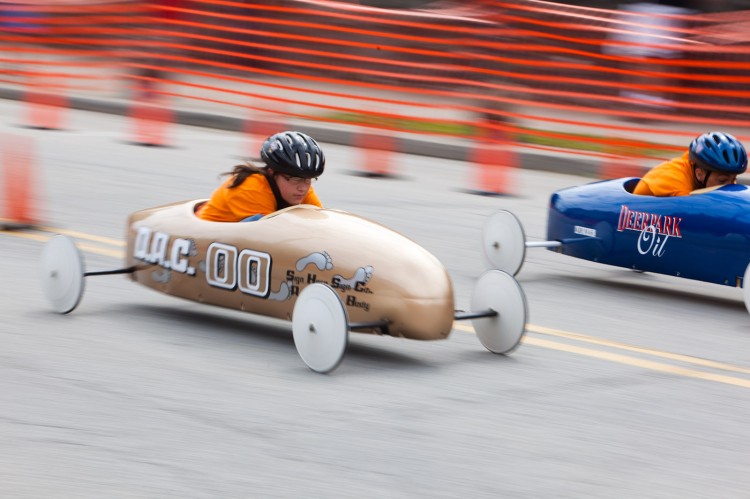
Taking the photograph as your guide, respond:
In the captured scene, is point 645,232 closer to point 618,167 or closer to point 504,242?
point 504,242

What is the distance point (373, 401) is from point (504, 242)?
3879mm

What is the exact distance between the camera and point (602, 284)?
9.57m

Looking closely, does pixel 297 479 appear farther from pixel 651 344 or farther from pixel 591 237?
pixel 591 237

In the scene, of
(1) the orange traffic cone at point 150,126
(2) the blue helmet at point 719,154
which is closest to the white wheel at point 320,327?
(2) the blue helmet at point 719,154

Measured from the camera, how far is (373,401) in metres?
5.70

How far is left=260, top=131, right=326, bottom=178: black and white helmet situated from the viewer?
22.9 feet

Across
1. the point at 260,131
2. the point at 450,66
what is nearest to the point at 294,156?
the point at 260,131

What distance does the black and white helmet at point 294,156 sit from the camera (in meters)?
6.98

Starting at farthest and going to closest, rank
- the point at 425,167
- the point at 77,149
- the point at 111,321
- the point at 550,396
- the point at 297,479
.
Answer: the point at 425,167 < the point at 77,149 < the point at 111,321 < the point at 550,396 < the point at 297,479

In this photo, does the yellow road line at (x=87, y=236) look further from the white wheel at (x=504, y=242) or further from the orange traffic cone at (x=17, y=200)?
the white wheel at (x=504, y=242)

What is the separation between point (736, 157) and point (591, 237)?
1192 mm

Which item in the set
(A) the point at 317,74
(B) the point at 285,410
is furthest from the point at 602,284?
(A) the point at 317,74

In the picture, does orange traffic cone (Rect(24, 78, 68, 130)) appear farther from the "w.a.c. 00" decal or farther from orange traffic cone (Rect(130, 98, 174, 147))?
→ the "w.a.c. 00" decal

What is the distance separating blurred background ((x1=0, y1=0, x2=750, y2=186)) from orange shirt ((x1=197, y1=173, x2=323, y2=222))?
8232 millimetres
